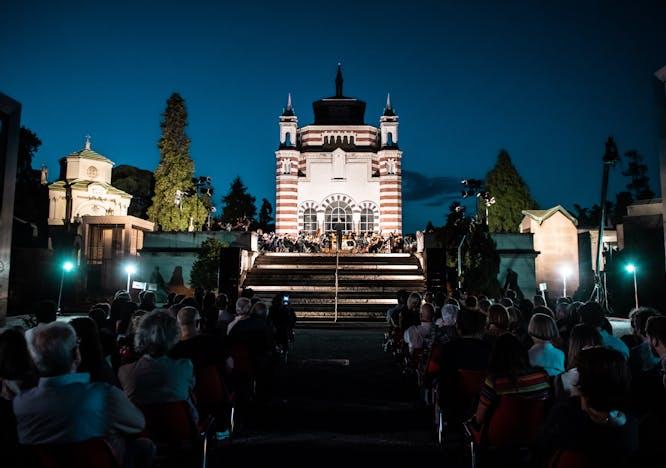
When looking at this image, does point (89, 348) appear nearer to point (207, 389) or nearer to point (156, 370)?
point (156, 370)

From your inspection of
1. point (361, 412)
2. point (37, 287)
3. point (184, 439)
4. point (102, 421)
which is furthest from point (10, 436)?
point (37, 287)

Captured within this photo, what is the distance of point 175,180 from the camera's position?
106ft

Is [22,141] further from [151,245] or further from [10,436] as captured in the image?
[10,436]

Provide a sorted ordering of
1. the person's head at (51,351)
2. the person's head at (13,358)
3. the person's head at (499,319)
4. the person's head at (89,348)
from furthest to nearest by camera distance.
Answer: the person's head at (499,319) → the person's head at (89,348) → the person's head at (13,358) → the person's head at (51,351)

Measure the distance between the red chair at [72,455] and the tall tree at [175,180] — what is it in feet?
96.8

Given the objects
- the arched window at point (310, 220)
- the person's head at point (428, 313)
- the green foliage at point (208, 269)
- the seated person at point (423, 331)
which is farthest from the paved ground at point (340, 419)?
the arched window at point (310, 220)

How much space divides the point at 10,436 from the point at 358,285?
19.0 metres

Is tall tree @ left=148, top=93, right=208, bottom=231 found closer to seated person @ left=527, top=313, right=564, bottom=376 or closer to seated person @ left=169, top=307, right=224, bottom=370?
seated person @ left=169, top=307, right=224, bottom=370

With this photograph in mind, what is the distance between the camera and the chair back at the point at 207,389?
5070mm

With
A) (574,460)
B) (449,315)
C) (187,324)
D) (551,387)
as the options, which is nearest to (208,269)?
(449,315)

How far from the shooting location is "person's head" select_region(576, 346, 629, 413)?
2.70 meters

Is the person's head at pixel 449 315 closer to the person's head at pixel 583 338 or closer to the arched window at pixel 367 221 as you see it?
the person's head at pixel 583 338

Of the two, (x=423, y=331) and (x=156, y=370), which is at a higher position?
(x=156, y=370)

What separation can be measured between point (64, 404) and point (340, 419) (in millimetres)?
4455
